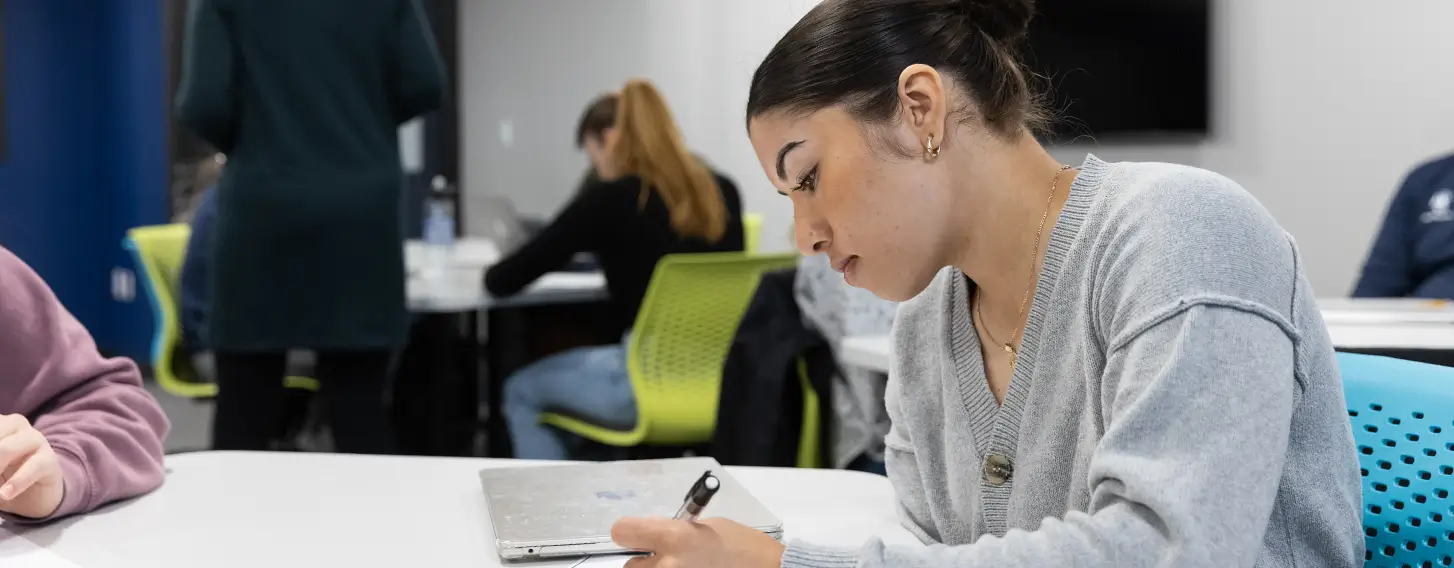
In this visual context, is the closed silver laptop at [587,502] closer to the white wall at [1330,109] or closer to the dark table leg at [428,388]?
the dark table leg at [428,388]

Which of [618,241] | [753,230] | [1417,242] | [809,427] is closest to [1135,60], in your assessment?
[1417,242]

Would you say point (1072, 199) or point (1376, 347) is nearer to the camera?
point (1072, 199)

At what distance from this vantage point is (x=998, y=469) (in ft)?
3.06

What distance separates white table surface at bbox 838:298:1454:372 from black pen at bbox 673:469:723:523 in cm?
102

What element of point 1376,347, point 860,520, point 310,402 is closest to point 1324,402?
point 860,520

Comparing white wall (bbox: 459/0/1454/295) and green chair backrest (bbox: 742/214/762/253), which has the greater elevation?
white wall (bbox: 459/0/1454/295)

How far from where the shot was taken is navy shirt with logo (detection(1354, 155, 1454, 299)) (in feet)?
9.86

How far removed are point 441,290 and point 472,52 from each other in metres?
4.00

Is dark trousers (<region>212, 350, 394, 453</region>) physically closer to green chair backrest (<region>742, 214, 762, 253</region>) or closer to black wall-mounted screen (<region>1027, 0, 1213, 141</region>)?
green chair backrest (<region>742, 214, 762, 253</region>)

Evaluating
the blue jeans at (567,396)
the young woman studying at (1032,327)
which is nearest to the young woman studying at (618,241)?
the blue jeans at (567,396)

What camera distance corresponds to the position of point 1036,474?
0.89 m

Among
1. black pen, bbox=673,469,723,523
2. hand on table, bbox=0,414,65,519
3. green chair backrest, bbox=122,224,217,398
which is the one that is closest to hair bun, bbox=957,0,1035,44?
black pen, bbox=673,469,723,523

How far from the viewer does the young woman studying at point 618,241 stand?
9.60ft

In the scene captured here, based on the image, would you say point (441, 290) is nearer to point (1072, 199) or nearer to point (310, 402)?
point (310, 402)
